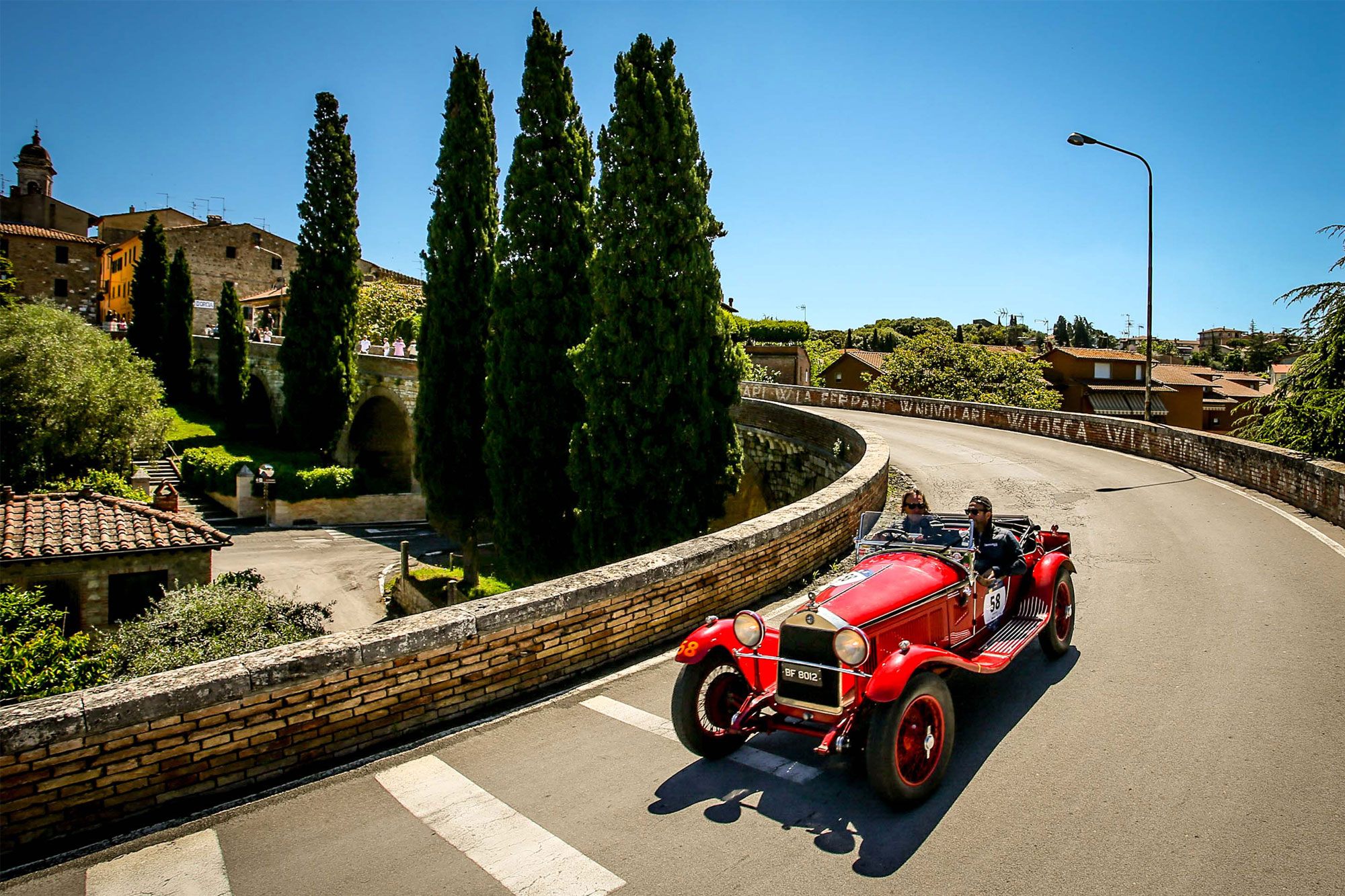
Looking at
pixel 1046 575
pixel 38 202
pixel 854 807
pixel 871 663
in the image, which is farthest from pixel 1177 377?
pixel 38 202

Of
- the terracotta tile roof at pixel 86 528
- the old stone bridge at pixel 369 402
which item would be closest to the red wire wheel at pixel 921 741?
the terracotta tile roof at pixel 86 528

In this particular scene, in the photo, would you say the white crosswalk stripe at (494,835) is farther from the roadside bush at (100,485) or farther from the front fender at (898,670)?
the roadside bush at (100,485)

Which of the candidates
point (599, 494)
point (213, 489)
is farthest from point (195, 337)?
point (599, 494)

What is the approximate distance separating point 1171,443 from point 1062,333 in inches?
4221

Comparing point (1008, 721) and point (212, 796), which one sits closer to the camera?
point (212, 796)

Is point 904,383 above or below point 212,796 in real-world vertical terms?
above

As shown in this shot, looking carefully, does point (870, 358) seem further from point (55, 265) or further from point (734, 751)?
point (734, 751)

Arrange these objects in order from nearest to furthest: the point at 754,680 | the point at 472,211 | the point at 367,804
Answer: the point at 367,804 → the point at 754,680 → the point at 472,211

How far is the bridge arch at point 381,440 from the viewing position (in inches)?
1412

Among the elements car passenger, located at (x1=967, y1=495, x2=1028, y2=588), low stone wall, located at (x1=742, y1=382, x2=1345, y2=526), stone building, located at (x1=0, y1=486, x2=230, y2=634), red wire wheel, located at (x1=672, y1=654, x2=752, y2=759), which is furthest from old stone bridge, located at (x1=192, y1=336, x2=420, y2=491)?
red wire wheel, located at (x1=672, y1=654, x2=752, y2=759)

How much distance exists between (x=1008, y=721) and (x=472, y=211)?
709 inches

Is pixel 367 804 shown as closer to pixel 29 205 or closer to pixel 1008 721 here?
pixel 1008 721

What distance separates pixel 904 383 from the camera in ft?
141

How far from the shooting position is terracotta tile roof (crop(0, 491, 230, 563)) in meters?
13.5
